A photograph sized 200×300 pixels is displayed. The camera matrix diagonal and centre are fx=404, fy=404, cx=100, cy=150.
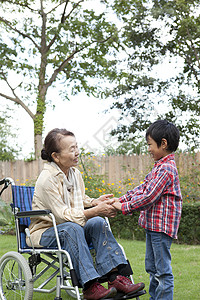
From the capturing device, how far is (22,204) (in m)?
2.91

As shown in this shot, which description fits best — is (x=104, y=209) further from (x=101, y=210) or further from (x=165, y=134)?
(x=165, y=134)

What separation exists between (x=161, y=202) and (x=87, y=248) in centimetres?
53

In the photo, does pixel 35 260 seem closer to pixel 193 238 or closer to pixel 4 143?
pixel 193 238

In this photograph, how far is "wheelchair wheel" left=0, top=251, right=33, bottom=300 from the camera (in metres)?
2.45

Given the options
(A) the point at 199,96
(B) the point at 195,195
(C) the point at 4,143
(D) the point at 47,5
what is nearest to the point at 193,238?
(B) the point at 195,195

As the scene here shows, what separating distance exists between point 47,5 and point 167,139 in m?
11.5

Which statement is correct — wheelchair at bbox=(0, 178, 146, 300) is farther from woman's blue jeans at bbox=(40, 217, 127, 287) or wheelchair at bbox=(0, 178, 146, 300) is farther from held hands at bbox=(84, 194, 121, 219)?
held hands at bbox=(84, 194, 121, 219)

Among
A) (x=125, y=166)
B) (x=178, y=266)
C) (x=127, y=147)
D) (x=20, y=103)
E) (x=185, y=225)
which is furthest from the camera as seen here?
(x=127, y=147)

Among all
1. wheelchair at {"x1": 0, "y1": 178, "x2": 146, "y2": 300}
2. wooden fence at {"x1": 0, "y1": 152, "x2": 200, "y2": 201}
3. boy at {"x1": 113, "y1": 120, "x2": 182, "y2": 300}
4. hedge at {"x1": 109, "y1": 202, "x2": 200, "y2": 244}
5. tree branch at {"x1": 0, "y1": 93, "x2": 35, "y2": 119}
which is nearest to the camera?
wheelchair at {"x1": 0, "y1": 178, "x2": 146, "y2": 300}

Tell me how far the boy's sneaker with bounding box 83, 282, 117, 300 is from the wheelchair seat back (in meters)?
0.64

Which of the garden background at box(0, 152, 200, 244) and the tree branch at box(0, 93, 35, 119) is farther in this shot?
the tree branch at box(0, 93, 35, 119)

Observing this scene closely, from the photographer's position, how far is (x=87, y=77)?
1309 cm

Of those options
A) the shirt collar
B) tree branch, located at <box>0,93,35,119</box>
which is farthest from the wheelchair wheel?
tree branch, located at <box>0,93,35,119</box>

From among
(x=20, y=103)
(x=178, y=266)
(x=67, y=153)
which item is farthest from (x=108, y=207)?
(x=20, y=103)
